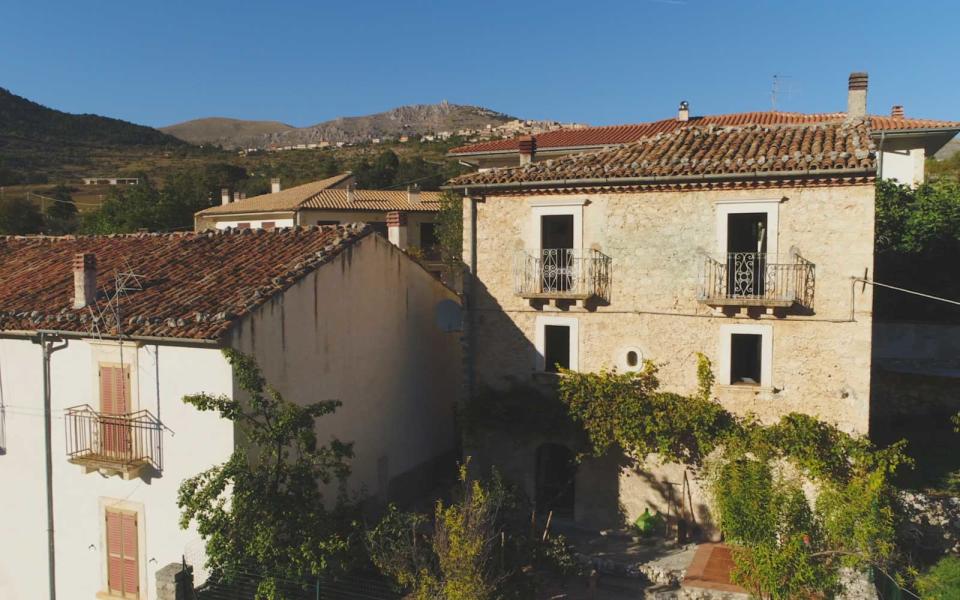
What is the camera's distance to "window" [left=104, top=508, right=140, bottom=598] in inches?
494

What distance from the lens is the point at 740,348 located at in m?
16.1

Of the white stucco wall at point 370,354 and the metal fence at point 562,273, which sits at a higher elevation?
the metal fence at point 562,273

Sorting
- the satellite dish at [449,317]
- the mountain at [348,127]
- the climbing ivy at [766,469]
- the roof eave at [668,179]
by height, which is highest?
the mountain at [348,127]

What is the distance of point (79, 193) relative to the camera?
65625 mm

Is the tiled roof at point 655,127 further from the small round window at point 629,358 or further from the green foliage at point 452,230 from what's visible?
the small round window at point 629,358

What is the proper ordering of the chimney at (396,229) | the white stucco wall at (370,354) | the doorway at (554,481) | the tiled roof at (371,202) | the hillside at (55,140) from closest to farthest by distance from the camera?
the white stucco wall at (370,354)
the doorway at (554,481)
the chimney at (396,229)
the tiled roof at (371,202)
the hillside at (55,140)

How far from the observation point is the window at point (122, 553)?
12547 mm

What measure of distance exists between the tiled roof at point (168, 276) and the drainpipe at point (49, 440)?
34 centimetres

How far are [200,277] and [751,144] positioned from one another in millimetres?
11930

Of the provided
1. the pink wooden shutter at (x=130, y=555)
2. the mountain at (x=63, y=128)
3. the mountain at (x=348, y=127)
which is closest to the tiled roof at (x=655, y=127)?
the pink wooden shutter at (x=130, y=555)

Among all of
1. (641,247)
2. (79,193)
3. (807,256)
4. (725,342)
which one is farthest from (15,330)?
(79,193)

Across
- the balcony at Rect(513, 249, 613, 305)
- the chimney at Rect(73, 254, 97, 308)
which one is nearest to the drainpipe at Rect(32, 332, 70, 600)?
the chimney at Rect(73, 254, 97, 308)

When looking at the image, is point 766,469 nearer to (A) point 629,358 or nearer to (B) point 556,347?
(A) point 629,358

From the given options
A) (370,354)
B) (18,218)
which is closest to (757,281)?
(370,354)
